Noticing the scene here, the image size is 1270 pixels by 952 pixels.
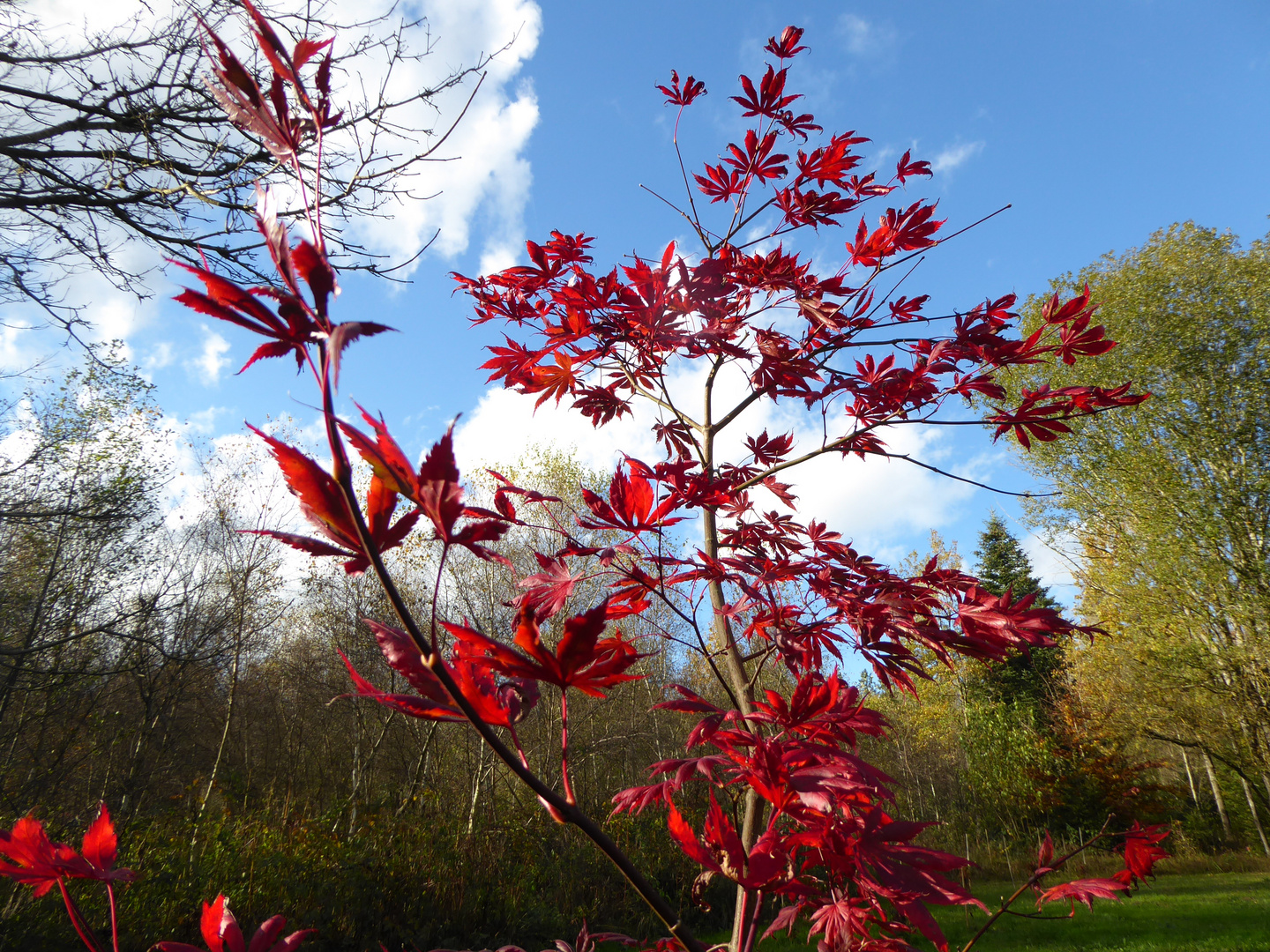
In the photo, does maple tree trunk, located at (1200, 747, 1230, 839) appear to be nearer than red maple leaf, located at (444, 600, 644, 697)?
No

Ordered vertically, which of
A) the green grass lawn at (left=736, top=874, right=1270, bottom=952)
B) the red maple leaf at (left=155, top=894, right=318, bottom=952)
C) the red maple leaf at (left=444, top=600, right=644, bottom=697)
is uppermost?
the red maple leaf at (left=444, top=600, right=644, bottom=697)

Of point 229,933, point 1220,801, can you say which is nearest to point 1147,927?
point 229,933

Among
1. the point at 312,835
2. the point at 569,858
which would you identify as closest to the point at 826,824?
the point at 312,835

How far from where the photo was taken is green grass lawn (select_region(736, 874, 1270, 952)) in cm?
539

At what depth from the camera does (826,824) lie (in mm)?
960

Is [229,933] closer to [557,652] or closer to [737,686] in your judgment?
[557,652]

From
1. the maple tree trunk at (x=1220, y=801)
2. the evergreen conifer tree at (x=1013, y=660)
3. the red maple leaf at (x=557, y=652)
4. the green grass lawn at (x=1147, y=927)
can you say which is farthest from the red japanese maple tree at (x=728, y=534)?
the maple tree trunk at (x=1220, y=801)

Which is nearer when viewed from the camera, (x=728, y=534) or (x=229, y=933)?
(x=229, y=933)

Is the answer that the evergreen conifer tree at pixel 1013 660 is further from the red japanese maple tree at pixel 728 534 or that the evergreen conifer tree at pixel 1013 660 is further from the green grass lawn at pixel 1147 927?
the red japanese maple tree at pixel 728 534

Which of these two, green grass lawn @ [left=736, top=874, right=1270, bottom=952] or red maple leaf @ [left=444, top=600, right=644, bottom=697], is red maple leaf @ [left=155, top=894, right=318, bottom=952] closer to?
red maple leaf @ [left=444, top=600, right=644, bottom=697]

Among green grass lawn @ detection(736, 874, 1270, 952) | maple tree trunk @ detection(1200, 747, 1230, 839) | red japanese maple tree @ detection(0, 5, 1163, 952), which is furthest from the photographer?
maple tree trunk @ detection(1200, 747, 1230, 839)

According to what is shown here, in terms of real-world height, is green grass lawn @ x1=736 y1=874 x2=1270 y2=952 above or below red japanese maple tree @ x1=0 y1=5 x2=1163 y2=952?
below

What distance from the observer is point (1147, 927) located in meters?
6.25

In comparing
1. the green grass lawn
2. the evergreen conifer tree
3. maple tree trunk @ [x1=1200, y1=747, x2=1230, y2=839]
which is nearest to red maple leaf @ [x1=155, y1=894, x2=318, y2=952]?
the green grass lawn
